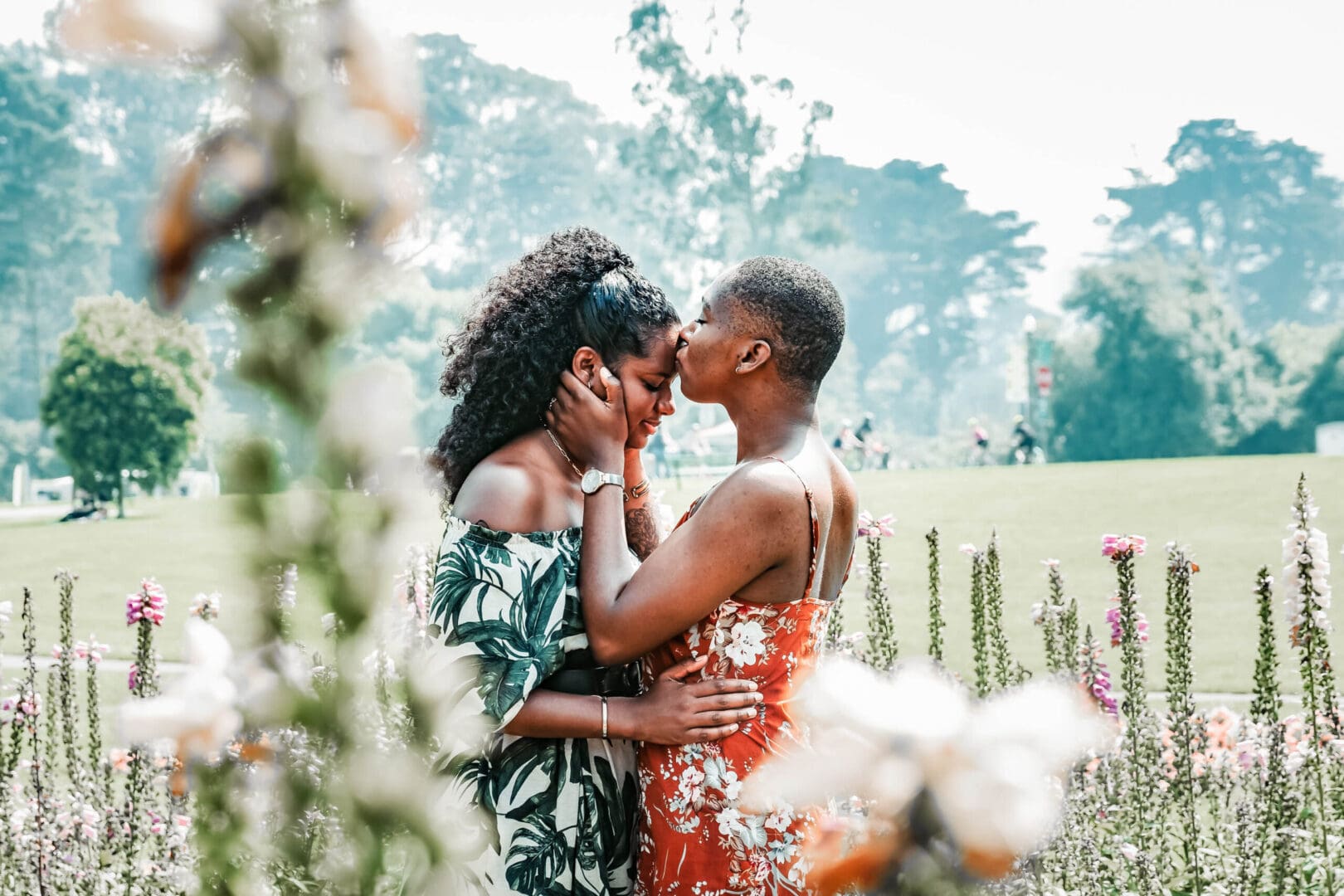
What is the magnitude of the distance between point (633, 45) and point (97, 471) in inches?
1310

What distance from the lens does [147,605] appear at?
501 cm

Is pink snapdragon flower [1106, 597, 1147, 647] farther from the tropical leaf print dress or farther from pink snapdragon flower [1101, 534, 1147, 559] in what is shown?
the tropical leaf print dress

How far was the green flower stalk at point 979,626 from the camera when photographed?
4633mm

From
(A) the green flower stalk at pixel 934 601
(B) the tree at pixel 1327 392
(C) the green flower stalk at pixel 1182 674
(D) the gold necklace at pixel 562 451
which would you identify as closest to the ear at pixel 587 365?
(D) the gold necklace at pixel 562 451

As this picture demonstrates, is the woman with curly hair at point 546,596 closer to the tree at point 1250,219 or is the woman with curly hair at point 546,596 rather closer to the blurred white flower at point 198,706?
the blurred white flower at point 198,706

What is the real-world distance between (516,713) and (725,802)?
433 millimetres

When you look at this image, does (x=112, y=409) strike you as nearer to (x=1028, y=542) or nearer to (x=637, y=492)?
(x=1028, y=542)

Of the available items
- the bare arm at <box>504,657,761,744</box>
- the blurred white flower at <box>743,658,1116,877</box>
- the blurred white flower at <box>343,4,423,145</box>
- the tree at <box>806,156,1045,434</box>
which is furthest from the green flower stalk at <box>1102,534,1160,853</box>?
the tree at <box>806,156,1045,434</box>

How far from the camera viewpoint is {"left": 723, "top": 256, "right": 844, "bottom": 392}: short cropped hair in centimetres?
252

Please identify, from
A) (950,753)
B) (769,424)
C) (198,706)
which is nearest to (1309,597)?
(769,424)

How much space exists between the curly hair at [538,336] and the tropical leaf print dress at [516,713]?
10.6 inches

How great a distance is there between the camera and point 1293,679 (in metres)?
11.6

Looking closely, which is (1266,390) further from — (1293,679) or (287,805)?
(287,805)

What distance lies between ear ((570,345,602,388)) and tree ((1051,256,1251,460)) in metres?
41.2
